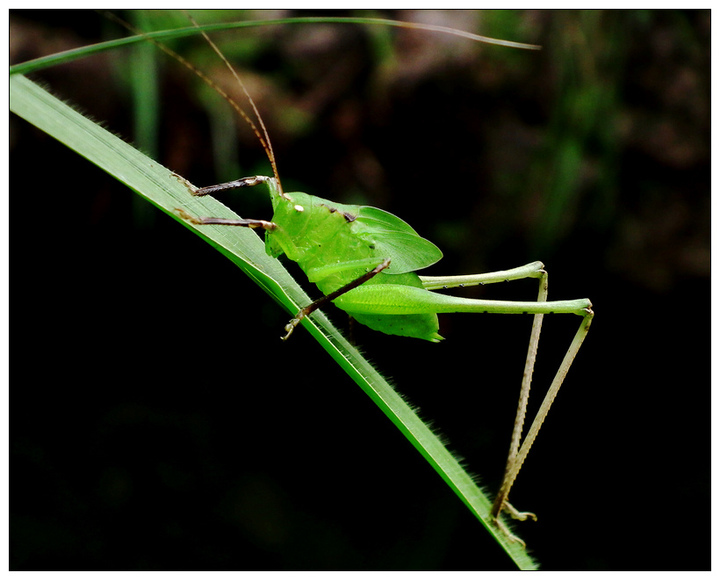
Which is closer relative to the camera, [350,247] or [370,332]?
[350,247]

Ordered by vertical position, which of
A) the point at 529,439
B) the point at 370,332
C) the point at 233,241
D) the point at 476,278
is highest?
the point at 233,241

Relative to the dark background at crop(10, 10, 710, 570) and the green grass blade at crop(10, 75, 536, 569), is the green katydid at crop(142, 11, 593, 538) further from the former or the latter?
the dark background at crop(10, 10, 710, 570)

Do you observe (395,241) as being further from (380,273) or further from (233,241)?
(233,241)

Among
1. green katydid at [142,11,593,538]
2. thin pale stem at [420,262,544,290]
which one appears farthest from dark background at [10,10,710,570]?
green katydid at [142,11,593,538]

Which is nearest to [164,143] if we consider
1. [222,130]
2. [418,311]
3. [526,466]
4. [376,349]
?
[222,130]

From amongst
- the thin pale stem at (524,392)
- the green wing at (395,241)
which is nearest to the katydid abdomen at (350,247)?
the green wing at (395,241)

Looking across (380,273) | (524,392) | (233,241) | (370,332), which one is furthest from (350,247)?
(370,332)
